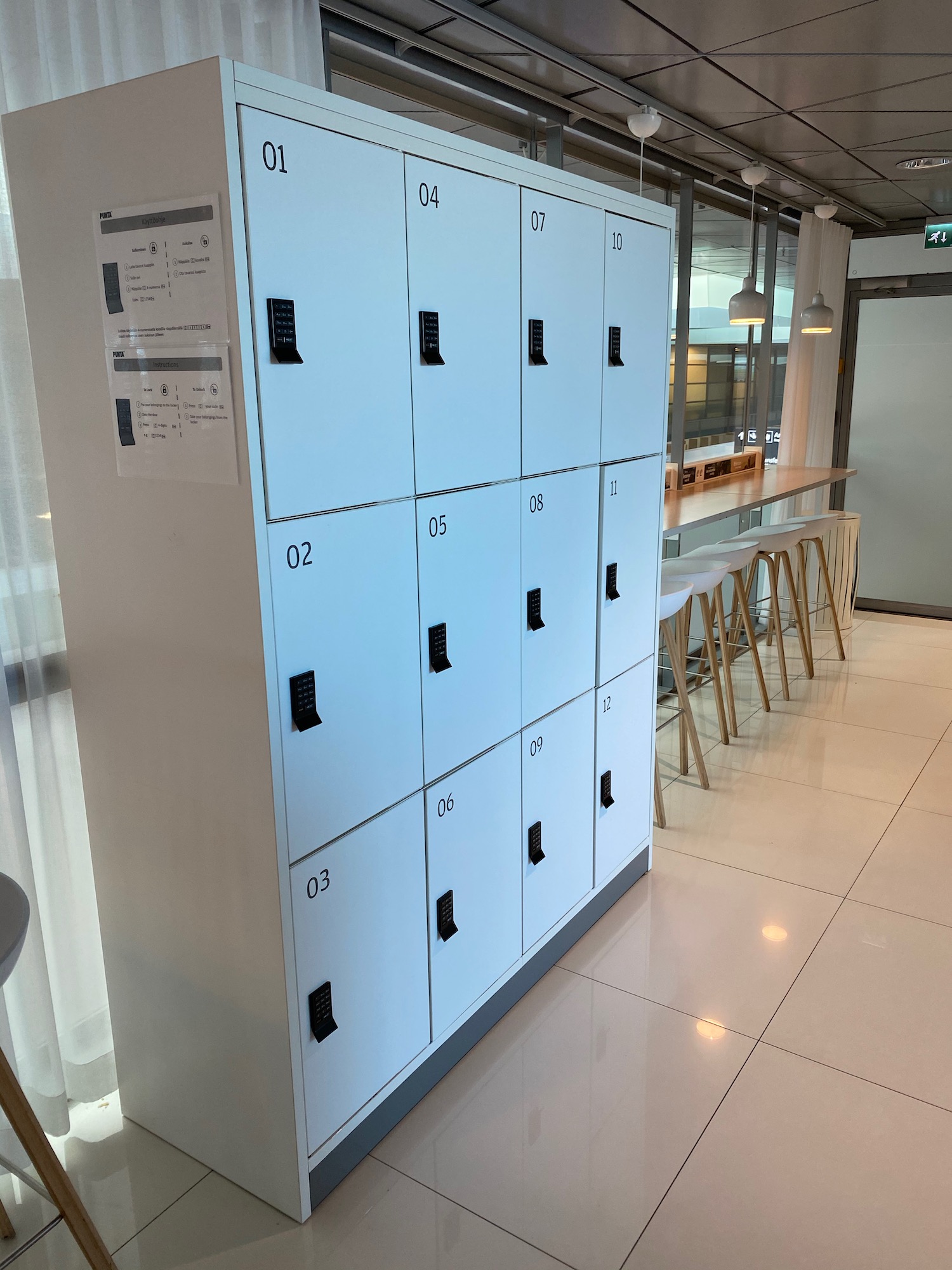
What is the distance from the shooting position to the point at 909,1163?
6.62 feet

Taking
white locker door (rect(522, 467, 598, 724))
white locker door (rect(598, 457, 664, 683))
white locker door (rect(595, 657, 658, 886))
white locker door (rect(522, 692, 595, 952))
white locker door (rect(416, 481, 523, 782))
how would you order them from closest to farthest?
white locker door (rect(416, 481, 523, 782)), white locker door (rect(522, 467, 598, 724)), white locker door (rect(522, 692, 595, 952)), white locker door (rect(598, 457, 664, 683)), white locker door (rect(595, 657, 658, 886))

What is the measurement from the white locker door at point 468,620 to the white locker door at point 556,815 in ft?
0.70

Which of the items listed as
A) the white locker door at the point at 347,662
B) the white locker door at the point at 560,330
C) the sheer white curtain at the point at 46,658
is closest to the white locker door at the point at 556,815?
the white locker door at the point at 347,662

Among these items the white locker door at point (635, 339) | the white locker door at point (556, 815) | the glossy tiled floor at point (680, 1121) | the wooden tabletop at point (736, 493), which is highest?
the white locker door at point (635, 339)

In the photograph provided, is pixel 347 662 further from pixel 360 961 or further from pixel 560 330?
pixel 560 330

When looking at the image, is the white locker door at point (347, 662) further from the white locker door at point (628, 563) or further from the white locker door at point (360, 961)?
the white locker door at point (628, 563)

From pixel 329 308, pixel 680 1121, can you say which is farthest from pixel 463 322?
pixel 680 1121

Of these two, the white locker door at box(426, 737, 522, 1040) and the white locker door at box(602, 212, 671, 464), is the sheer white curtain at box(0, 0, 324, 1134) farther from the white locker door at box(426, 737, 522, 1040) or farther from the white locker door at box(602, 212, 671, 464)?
the white locker door at box(602, 212, 671, 464)

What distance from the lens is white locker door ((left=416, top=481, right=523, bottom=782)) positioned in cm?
197

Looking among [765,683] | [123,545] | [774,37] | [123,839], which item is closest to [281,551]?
[123,545]

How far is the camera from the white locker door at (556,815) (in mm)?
2453

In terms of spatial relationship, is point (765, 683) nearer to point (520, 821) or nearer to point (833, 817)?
point (833, 817)

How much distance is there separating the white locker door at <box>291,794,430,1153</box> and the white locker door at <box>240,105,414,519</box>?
0.69 meters

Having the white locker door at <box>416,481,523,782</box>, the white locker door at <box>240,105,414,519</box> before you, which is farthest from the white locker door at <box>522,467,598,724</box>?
the white locker door at <box>240,105,414,519</box>
